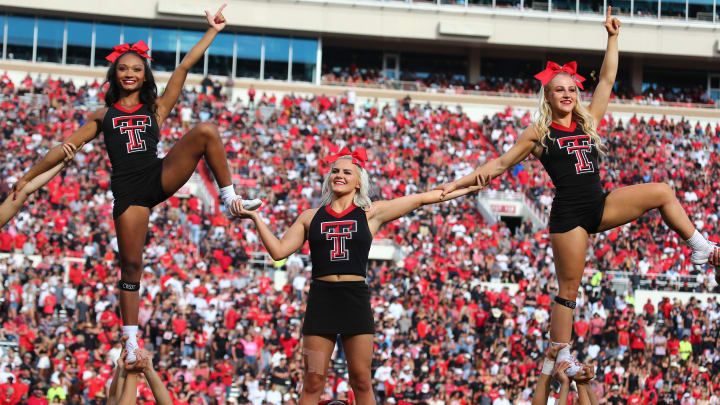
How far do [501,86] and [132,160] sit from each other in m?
26.9

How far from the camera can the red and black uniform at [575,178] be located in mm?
7117

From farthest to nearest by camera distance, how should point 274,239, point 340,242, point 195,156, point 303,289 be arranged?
point 303,289
point 195,156
point 274,239
point 340,242

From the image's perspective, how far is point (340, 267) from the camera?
6.48 metres

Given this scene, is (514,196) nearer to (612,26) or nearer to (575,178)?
(612,26)

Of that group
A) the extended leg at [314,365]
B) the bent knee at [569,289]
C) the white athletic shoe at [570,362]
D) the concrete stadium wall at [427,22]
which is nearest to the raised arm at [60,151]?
the extended leg at [314,365]

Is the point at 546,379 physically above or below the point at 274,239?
below

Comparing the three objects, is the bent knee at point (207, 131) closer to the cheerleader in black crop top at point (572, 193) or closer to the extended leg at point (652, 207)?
the cheerleader in black crop top at point (572, 193)

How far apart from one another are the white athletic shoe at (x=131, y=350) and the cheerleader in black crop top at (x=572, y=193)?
259 cm

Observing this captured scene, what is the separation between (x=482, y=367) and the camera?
14586mm

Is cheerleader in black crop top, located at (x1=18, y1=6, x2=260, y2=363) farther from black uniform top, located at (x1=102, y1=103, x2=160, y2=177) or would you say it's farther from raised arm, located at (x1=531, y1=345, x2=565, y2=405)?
raised arm, located at (x1=531, y1=345, x2=565, y2=405)

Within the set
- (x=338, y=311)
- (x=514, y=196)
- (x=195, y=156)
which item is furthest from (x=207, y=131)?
(x=514, y=196)

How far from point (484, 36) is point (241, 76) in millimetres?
8242

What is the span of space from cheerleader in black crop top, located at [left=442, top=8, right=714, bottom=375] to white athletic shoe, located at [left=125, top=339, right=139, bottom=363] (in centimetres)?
259

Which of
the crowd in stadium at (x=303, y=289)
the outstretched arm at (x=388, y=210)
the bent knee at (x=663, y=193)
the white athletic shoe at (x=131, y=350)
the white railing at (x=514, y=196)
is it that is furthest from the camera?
the white railing at (x=514, y=196)
